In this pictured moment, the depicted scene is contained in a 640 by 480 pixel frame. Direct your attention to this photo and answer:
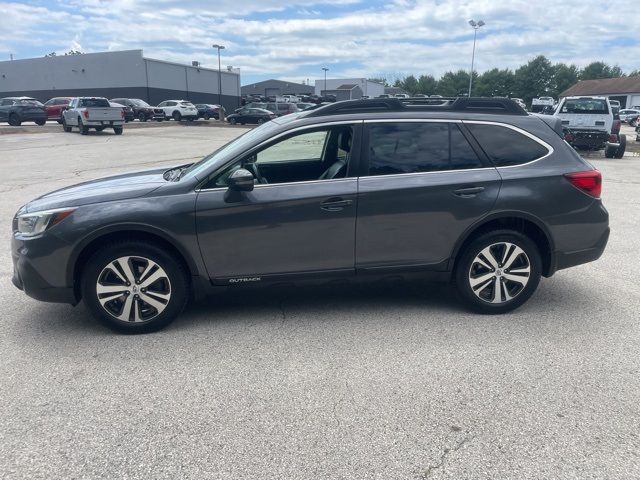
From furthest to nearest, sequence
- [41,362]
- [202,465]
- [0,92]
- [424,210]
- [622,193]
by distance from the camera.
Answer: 1. [0,92]
2. [622,193]
3. [424,210]
4. [41,362]
5. [202,465]

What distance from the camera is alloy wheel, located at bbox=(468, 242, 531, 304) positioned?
4418mm

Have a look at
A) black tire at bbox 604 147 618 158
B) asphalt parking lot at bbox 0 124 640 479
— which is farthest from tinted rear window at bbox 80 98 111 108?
asphalt parking lot at bbox 0 124 640 479

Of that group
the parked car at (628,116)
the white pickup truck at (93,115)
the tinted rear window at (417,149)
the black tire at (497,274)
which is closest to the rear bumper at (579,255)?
the black tire at (497,274)

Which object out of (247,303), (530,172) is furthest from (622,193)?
(247,303)

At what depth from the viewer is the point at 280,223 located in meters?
4.09

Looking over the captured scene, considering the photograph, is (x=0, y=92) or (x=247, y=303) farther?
(x=0, y=92)

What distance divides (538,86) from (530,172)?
370 ft

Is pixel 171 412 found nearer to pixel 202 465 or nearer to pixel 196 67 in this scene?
pixel 202 465

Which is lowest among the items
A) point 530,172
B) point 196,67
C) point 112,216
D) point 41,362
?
point 41,362

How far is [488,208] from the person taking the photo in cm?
431

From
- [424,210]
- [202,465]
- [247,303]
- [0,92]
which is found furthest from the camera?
[0,92]

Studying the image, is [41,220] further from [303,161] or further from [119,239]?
[303,161]

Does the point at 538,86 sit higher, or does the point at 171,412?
the point at 538,86

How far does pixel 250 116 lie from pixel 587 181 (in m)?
37.2
